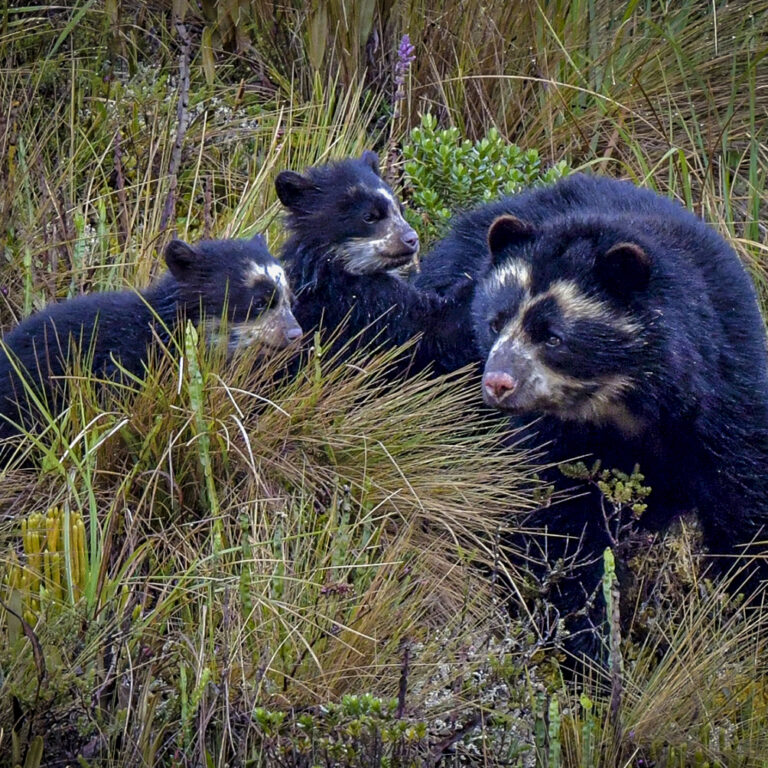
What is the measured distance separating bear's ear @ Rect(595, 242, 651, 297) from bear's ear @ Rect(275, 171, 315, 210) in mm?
1820

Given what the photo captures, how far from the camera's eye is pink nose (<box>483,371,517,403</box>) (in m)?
4.31

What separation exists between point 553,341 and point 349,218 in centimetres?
160

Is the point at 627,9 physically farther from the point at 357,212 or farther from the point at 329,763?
the point at 329,763

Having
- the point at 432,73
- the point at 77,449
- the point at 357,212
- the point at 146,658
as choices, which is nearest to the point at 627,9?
the point at 432,73

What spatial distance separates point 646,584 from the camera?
462cm

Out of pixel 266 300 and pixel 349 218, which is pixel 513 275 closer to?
pixel 266 300

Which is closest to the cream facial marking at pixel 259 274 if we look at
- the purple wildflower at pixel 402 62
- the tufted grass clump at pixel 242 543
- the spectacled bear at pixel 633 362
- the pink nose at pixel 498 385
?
the tufted grass clump at pixel 242 543

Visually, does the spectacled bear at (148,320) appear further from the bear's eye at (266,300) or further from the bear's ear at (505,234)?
the bear's ear at (505,234)

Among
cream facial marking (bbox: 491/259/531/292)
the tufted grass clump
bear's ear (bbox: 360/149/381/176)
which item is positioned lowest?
the tufted grass clump

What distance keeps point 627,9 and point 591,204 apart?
Answer: 3.01 meters

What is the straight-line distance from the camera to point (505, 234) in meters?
4.60

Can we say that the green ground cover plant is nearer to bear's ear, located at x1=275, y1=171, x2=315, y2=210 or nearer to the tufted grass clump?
the tufted grass clump

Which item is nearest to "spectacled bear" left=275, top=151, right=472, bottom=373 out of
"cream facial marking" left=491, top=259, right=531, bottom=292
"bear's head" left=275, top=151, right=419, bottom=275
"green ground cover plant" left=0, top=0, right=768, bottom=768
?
"bear's head" left=275, top=151, right=419, bottom=275

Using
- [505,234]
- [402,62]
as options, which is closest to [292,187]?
[402,62]
